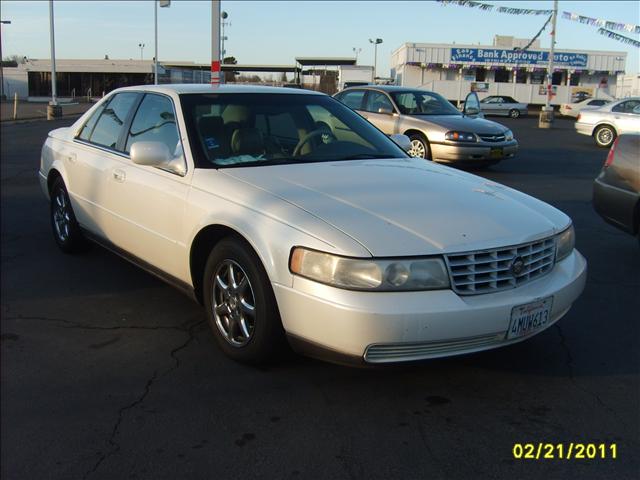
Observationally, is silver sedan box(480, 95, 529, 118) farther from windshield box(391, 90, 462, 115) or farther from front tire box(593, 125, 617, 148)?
windshield box(391, 90, 462, 115)

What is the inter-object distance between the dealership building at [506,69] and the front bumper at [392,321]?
4456 centimetres

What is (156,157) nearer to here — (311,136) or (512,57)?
(311,136)

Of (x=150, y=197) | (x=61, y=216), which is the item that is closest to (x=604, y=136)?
(x=61, y=216)

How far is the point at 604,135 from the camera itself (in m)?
18.9

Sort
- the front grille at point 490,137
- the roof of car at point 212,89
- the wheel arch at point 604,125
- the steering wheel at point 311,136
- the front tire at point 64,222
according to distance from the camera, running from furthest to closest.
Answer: the wheel arch at point 604,125
the front grille at point 490,137
the front tire at point 64,222
the roof of car at point 212,89
the steering wheel at point 311,136

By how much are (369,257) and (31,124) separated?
928 inches

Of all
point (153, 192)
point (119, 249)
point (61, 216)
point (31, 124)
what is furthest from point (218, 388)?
point (31, 124)

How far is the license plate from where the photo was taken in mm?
3143

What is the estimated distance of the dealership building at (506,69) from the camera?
46.4m

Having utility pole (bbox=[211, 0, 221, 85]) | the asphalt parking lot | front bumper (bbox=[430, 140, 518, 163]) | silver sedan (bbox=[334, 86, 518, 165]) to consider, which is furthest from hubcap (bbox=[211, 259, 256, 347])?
utility pole (bbox=[211, 0, 221, 85])

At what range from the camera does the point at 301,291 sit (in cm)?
304

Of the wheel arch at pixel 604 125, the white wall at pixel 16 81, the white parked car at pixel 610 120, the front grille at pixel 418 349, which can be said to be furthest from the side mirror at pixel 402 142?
the white wall at pixel 16 81

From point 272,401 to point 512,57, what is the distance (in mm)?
48147

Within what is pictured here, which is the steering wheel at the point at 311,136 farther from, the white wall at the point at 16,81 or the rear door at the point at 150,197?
the white wall at the point at 16,81
